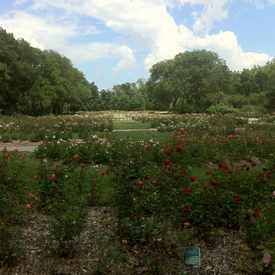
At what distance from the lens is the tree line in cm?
4016

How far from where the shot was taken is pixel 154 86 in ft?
230

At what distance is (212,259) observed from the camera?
468 cm

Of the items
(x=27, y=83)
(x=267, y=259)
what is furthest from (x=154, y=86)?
(x=267, y=259)

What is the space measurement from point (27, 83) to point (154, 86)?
32069mm

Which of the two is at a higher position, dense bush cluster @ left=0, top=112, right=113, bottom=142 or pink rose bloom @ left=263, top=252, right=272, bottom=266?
dense bush cluster @ left=0, top=112, right=113, bottom=142

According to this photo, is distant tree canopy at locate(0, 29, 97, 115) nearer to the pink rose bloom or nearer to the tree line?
the tree line

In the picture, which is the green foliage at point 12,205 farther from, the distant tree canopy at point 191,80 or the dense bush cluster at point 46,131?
the distant tree canopy at point 191,80

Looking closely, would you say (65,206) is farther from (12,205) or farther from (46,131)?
(46,131)

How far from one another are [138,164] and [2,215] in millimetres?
1794

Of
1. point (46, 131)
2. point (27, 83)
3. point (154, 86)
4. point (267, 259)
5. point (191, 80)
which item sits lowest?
point (267, 259)

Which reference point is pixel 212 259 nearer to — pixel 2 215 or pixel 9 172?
pixel 2 215

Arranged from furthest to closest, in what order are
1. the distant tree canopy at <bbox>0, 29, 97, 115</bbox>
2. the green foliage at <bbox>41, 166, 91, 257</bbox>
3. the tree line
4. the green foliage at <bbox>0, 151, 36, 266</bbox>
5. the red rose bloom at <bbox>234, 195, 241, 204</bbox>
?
the tree line, the distant tree canopy at <bbox>0, 29, 97, 115</bbox>, the red rose bloom at <bbox>234, 195, 241, 204</bbox>, the green foliage at <bbox>41, 166, 91, 257</bbox>, the green foliage at <bbox>0, 151, 36, 266</bbox>

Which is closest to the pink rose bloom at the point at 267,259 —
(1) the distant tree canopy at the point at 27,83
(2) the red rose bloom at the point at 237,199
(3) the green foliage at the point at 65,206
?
(2) the red rose bloom at the point at 237,199

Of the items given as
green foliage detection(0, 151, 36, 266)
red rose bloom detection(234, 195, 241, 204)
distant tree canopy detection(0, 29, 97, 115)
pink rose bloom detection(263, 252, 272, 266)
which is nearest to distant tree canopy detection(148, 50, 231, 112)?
distant tree canopy detection(0, 29, 97, 115)
